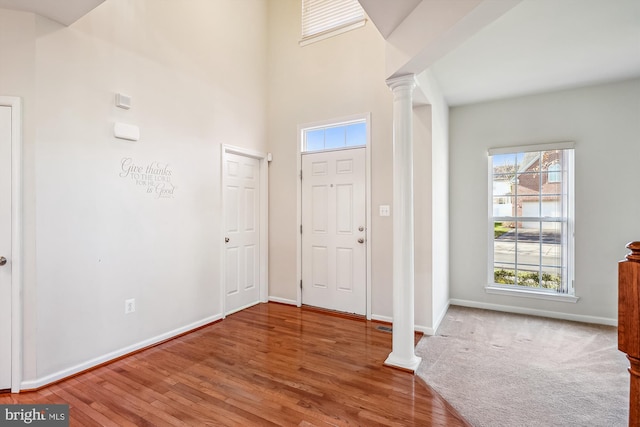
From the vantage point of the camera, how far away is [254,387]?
2281 mm

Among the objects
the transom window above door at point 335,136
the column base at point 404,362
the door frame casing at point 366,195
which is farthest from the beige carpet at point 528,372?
the transom window above door at point 335,136

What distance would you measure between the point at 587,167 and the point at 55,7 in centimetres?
522

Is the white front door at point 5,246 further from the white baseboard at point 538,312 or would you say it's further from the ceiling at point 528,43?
the white baseboard at point 538,312

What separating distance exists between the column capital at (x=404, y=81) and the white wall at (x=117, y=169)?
2.14 meters

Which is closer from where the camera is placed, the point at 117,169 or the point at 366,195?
the point at 117,169

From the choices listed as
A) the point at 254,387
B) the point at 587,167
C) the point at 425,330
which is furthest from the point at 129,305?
the point at 587,167

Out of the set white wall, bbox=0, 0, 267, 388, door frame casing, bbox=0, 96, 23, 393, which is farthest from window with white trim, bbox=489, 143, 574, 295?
door frame casing, bbox=0, 96, 23, 393

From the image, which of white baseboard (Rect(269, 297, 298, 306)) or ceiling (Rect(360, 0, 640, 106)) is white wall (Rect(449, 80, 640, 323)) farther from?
white baseboard (Rect(269, 297, 298, 306))

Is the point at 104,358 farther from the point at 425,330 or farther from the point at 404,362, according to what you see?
the point at 425,330

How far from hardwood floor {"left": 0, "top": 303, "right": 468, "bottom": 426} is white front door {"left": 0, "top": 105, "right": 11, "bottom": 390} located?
0.78 feet

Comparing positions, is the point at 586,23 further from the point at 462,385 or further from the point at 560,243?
the point at 462,385

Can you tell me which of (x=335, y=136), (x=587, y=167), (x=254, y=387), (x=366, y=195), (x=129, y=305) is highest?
(x=335, y=136)

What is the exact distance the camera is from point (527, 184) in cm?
396

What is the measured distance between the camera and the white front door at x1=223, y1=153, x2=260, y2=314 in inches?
153
